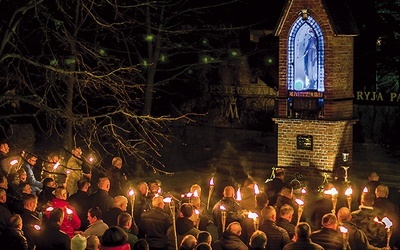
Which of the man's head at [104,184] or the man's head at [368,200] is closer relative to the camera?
the man's head at [368,200]

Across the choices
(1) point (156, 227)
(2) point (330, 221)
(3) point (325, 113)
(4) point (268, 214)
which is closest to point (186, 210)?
(1) point (156, 227)

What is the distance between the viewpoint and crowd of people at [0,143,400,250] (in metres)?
11.5

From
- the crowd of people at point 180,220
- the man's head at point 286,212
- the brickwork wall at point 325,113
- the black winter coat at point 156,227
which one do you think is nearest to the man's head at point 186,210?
the crowd of people at point 180,220

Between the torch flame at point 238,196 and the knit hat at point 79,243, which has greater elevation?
the torch flame at point 238,196

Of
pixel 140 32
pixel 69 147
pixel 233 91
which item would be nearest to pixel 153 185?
pixel 69 147

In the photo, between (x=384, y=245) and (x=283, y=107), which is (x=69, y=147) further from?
(x=384, y=245)

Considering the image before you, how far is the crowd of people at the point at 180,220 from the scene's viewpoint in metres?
11.5

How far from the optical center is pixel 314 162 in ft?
67.0

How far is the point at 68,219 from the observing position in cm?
1345

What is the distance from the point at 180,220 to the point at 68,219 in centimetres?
182

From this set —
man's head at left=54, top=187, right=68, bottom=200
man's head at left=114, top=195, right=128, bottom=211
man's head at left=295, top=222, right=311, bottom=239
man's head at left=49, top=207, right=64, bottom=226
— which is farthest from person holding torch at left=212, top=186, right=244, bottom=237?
man's head at left=49, top=207, right=64, bottom=226

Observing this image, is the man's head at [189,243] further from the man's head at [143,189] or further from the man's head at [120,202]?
the man's head at [143,189]

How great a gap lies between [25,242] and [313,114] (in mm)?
10275

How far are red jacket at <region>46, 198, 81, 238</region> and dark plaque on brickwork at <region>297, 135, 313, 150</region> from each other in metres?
8.10
